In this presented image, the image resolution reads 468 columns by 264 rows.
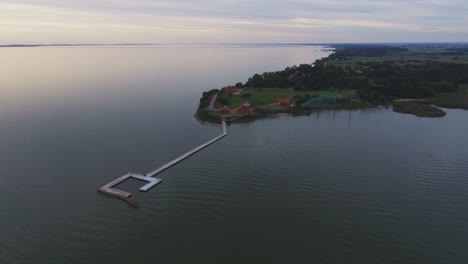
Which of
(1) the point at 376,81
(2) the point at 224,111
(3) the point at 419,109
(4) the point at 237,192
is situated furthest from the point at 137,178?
(1) the point at 376,81

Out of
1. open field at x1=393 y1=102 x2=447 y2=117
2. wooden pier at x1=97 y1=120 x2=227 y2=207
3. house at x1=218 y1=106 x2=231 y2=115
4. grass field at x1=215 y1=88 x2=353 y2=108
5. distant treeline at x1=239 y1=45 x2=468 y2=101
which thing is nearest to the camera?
wooden pier at x1=97 y1=120 x2=227 y2=207

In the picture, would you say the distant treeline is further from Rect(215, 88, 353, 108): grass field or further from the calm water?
the calm water

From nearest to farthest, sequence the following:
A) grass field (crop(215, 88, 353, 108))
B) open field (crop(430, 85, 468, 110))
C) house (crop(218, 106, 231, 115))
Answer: house (crop(218, 106, 231, 115)) < grass field (crop(215, 88, 353, 108)) < open field (crop(430, 85, 468, 110))

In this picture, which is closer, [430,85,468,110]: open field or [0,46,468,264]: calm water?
[0,46,468,264]: calm water

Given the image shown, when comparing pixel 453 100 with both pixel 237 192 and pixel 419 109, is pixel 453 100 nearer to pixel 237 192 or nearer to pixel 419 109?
pixel 419 109

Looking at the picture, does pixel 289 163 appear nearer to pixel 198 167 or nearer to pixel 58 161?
pixel 198 167


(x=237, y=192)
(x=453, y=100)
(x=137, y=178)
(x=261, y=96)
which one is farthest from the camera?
(x=453, y=100)

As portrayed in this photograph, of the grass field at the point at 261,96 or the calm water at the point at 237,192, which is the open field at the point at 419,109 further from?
the grass field at the point at 261,96

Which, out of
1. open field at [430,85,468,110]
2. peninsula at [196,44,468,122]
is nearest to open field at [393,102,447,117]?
peninsula at [196,44,468,122]

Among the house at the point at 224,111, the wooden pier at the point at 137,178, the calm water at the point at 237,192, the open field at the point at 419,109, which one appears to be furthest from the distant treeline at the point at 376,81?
the wooden pier at the point at 137,178
